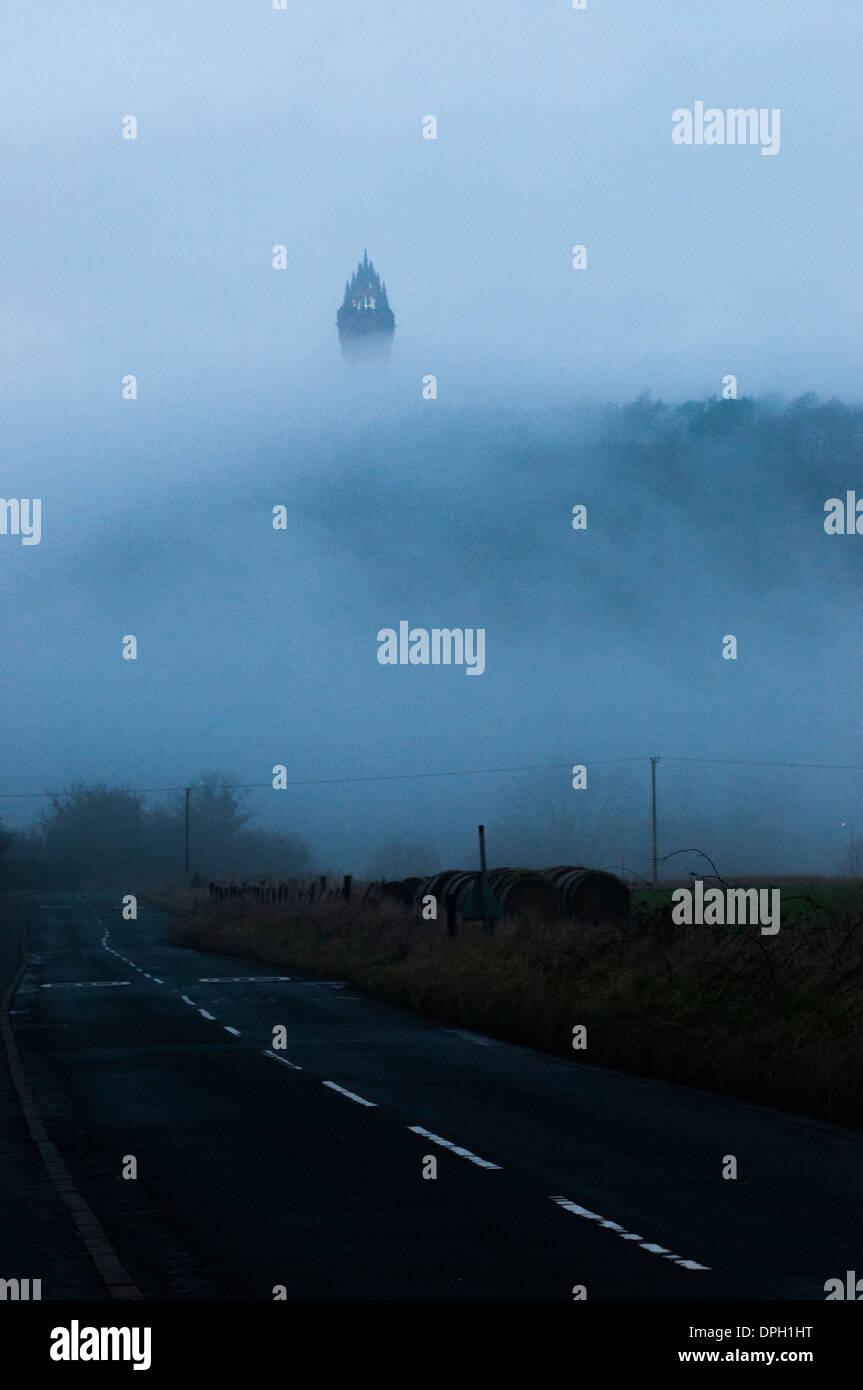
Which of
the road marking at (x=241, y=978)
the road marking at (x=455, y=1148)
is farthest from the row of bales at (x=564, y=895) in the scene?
the road marking at (x=455, y=1148)

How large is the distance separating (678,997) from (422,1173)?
31.7 ft

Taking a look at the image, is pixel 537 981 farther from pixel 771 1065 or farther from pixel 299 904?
pixel 299 904

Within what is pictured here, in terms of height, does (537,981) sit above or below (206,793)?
below

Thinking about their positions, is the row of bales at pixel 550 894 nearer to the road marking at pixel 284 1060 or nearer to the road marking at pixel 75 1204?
the road marking at pixel 284 1060

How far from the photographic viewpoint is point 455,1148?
542 inches

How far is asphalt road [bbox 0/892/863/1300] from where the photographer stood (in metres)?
9.04

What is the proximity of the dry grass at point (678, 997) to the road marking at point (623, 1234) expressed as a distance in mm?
5089

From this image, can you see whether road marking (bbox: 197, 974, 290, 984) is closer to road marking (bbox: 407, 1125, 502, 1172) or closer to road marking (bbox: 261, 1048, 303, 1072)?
road marking (bbox: 261, 1048, 303, 1072)

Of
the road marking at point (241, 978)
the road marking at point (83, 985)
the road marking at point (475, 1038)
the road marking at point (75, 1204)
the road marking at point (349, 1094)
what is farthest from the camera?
the road marking at point (241, 978)

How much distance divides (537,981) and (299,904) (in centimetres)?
3375

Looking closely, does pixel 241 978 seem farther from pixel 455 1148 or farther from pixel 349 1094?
pixel 455 1148

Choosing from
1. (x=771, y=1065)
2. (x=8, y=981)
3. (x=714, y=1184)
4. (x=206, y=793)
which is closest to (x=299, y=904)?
(x=8, y=981)

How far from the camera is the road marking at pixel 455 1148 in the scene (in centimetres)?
1292
